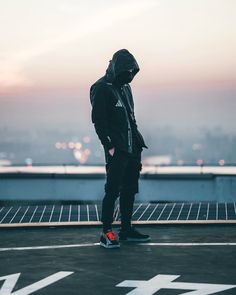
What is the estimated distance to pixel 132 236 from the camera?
650cm

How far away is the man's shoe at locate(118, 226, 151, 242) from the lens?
21.2 ft

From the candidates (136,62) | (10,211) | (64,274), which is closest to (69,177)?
(10,211)

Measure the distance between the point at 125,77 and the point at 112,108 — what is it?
1.23ft

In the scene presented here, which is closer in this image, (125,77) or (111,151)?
(111,151)

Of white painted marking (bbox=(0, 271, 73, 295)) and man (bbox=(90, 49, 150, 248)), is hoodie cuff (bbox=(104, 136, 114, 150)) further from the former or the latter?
white painted marking (bbox=(0, 271, 73, 295))

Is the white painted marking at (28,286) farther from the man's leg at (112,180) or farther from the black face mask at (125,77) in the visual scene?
the black face mask at (125,77)

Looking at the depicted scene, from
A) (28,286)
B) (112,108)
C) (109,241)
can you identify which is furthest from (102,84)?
(28,286)

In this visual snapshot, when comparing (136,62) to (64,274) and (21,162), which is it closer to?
(64,274)

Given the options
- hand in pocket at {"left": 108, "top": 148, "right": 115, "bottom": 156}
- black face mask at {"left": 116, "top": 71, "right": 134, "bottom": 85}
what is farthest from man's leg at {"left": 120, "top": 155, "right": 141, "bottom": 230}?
black face mask at {"left": 116, "top": 71, "right": 134, "bottom": 85}

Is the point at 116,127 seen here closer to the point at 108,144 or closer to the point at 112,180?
the point at 108,144

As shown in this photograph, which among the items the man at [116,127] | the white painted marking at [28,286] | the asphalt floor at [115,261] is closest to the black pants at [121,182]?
the man at [116,127]

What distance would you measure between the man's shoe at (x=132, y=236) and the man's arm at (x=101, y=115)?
101cm

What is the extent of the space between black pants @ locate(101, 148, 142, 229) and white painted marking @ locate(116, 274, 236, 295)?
5.44 feet

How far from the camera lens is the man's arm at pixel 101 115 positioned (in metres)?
6.11
